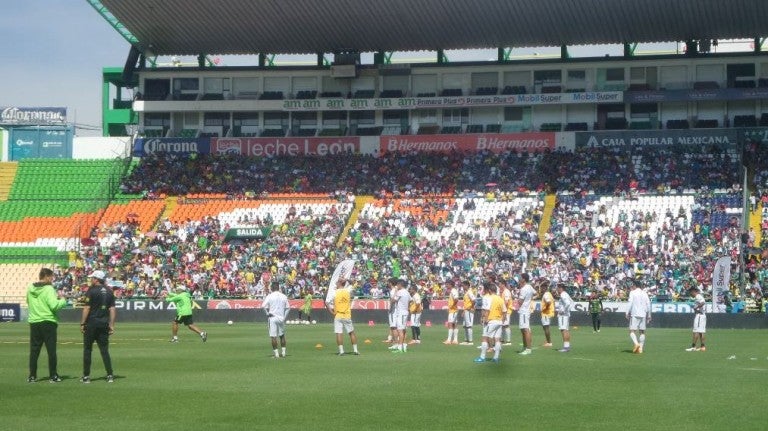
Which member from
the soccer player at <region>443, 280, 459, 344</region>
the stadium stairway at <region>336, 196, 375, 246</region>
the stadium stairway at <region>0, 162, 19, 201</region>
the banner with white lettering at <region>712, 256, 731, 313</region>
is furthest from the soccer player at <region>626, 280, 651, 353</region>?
the stadium stairway at <region>0, 162, 19, 201</region>

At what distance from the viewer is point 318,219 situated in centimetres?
6681

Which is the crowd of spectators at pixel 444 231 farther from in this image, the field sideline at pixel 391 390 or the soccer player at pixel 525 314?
the field sideline at pixel 391 390

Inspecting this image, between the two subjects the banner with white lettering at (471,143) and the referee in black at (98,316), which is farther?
the banner with white lettering at (471,143)

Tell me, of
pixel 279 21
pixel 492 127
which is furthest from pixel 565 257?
pixel 279 21

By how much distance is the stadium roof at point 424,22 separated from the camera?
64562mm

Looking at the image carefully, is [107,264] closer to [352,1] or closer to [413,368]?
[352,1]

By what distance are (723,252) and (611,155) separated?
14.6m

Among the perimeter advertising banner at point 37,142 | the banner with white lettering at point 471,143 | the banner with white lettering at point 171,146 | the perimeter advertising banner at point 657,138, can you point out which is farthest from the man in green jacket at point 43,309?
the perimeter advertising banner at point 37,142

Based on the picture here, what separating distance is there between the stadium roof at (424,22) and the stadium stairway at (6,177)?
45.6 ft

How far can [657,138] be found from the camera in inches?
2763

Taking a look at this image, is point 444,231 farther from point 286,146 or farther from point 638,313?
point 638,313

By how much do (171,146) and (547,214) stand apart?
28.8 m

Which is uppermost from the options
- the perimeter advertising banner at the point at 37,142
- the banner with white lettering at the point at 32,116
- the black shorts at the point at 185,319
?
the banner with white lettering at the point at 32,116

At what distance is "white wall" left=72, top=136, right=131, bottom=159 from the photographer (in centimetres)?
7875
